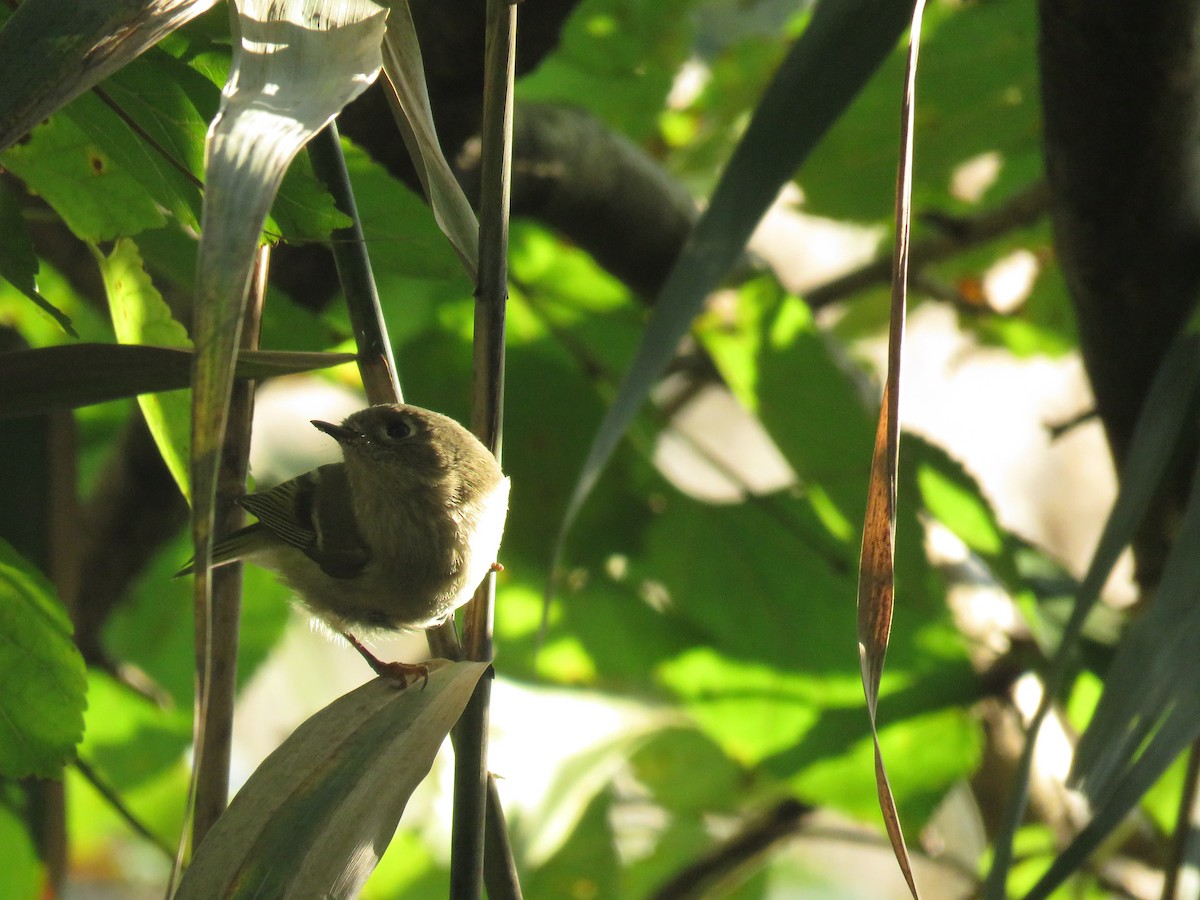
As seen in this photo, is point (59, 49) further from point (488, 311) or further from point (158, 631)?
point (158, 631)

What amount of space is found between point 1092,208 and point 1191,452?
0.49 meters

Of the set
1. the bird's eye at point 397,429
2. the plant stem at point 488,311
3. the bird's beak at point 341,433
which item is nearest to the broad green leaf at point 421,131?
the plant stem at point 488,311

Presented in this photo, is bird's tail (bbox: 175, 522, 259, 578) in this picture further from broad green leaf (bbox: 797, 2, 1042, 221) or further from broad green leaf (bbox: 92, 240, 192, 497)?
broad green leaf (bbox: 797, 2, 1042, 221)

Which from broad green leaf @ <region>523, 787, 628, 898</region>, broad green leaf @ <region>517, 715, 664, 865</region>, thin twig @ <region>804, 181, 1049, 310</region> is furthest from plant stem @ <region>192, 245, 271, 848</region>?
thin twig @ <region>804, 181, 1049, 310</region>

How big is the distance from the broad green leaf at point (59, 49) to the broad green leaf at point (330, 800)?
48 centimetres

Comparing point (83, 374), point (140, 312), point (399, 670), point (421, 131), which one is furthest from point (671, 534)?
point (83, 374)

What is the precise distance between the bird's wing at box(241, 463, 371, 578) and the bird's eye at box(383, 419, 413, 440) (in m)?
0.20

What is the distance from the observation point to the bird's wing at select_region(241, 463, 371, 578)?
2.08 metres

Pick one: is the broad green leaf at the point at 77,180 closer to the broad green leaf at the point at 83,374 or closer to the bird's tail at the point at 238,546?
the broad green leaf at the point at 83,374

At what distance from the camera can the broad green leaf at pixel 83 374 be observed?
85 cm

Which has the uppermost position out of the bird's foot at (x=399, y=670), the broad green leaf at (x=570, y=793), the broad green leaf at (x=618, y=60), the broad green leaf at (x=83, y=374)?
the broad green leaf at (x=618, y=60)

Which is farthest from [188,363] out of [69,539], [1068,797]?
[1068,797]

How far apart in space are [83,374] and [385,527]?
1288 mm

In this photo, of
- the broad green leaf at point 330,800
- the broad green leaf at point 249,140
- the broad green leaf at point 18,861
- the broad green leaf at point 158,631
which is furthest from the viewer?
the broad green leaf at point 158,631
